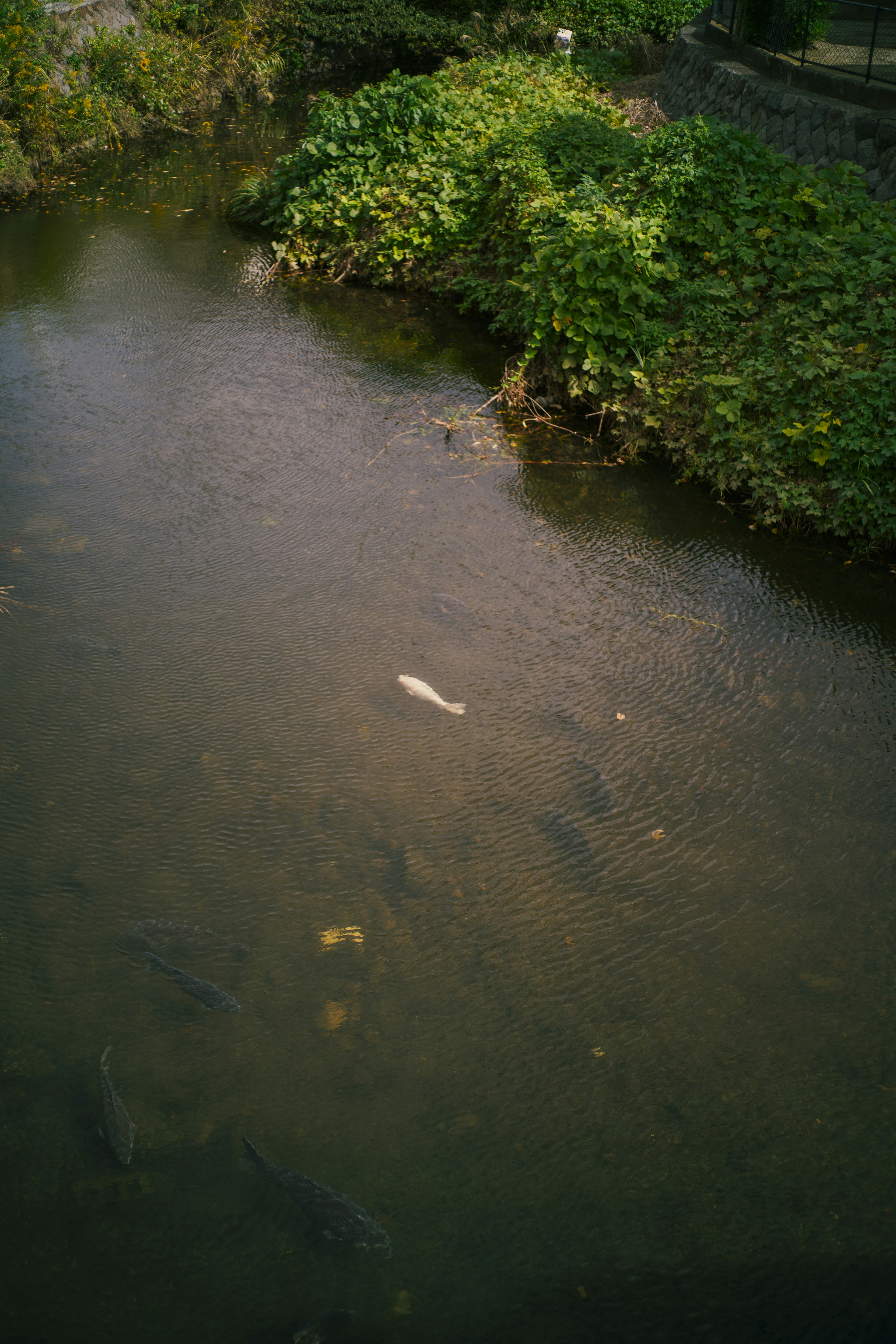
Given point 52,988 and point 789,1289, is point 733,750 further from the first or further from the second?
point 52,988

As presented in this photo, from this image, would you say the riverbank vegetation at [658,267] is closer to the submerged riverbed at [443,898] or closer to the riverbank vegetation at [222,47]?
the submerged riverbed at [443,898]

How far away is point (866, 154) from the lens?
7.50m

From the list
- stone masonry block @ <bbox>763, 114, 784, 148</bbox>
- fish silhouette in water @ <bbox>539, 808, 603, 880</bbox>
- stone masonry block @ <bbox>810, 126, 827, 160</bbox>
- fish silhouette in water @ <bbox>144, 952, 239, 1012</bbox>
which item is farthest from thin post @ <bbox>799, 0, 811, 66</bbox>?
fish silhouette in water @ <bbox>144, 952, 239, 1012</bbox>

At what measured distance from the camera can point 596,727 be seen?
159 inches

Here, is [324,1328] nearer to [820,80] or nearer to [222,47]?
[820,80]

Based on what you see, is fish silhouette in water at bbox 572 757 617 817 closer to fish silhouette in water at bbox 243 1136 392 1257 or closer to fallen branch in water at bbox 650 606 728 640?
fallen branch in water at bbox 650 606 728 640

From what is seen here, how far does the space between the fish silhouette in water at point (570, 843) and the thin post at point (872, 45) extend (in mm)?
7510

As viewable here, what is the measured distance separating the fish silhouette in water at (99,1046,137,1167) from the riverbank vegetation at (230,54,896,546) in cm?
431

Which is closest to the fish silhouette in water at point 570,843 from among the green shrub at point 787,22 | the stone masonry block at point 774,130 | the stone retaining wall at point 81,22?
the stone masonry block at point 774,130

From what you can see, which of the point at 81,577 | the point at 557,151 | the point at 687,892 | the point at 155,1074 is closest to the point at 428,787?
the point at 687,892

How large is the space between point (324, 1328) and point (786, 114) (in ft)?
32.5

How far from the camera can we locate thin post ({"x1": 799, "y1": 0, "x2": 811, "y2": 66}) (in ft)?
28.9

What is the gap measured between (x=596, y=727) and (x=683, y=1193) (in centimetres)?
190

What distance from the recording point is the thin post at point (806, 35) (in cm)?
881
